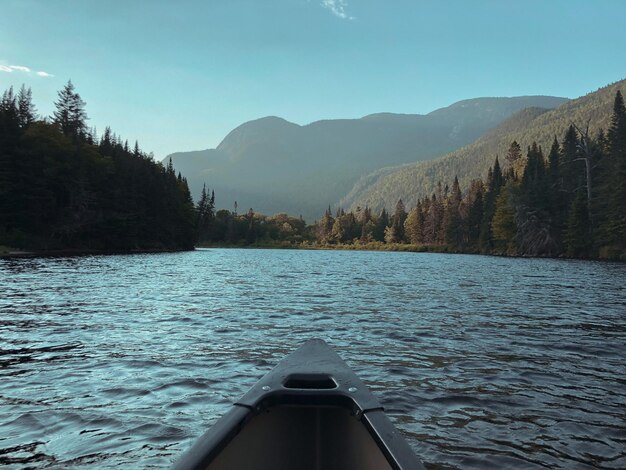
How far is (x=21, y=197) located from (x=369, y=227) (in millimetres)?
141720

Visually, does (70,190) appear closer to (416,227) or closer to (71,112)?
(71,112)

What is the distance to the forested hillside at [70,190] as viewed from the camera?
5759cm

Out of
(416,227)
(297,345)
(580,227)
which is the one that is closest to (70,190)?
(297,345)

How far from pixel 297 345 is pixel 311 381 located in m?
5.95

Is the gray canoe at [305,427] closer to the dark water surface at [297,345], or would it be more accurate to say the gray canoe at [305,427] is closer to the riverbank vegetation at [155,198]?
the dark water surface at [297,345]

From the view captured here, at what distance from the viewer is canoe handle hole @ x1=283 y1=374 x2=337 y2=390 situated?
187 inches

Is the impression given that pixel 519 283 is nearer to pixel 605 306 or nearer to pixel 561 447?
pixel 605 306

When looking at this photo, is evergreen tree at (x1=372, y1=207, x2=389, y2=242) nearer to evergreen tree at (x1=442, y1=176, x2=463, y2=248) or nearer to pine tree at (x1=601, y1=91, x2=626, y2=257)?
evergreen tree at (x1=442, y1=176, x2=463, y2=248)

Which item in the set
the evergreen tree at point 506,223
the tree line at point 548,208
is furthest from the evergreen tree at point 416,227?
the evergreen tree at point 506,223

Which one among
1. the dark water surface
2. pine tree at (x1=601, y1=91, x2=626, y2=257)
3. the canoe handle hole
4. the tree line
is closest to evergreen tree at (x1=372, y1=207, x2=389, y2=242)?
the tree line

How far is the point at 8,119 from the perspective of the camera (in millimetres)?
60281

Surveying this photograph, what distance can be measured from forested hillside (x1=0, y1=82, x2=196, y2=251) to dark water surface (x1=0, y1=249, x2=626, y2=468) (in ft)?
154

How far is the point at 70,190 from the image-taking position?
65000 millimetres

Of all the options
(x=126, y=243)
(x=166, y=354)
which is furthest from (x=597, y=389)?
(x=126, y=243)
